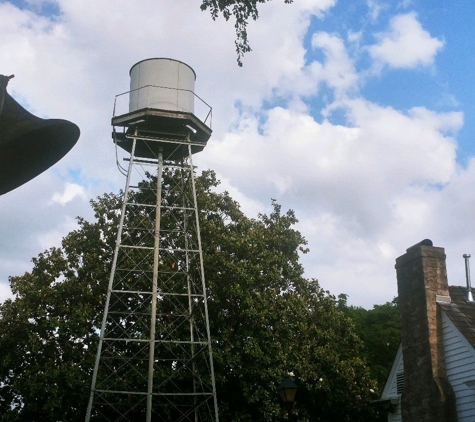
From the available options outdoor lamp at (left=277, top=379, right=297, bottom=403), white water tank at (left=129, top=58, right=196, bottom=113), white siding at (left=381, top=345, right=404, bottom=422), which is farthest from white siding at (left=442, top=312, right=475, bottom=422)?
white water tank at (left=129, top=58, right=196, bottom=113)

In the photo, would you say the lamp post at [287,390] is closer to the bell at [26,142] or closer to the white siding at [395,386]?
the white siding at [395,386]

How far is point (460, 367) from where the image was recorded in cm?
1293

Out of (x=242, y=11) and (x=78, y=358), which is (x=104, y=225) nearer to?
(x=78, y=358)

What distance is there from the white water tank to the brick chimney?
9481mm

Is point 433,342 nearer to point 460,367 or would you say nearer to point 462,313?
point 460,367

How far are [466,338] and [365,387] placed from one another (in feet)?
30.1

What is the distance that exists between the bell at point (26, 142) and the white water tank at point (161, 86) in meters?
17.4

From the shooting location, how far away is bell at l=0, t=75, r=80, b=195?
8.19 feet

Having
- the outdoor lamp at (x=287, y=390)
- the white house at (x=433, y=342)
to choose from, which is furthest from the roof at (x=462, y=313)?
the outdoor lamp at (x=287, y=390)

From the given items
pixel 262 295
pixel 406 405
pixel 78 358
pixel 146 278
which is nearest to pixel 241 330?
pixel 262 295

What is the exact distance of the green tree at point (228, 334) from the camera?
20.0 m

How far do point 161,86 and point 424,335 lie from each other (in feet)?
37.5

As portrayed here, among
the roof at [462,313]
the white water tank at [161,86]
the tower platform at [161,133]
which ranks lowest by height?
the roof at [462,313]

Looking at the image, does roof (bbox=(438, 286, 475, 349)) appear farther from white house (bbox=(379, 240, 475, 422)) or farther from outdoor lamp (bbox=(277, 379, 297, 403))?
outdoor lamp (bbox=(277, 379, 297, 403))
